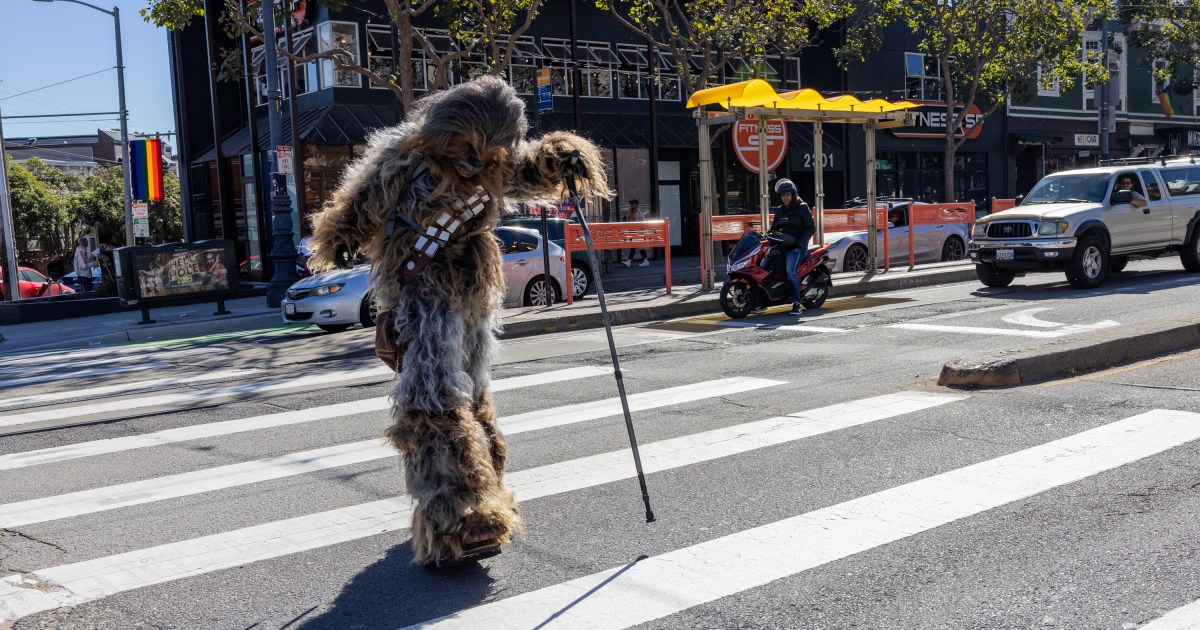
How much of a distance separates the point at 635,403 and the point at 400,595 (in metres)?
3.94

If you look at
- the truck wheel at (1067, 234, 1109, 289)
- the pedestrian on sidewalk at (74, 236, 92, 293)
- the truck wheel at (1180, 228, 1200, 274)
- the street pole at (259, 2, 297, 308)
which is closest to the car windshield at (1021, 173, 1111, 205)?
the truck wheel at (1067, 234, 1109, 289)

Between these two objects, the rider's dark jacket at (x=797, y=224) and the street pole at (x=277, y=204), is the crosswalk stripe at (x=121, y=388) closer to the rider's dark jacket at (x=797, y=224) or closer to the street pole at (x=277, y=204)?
the rider's dark jacket at (x=797, y=224)

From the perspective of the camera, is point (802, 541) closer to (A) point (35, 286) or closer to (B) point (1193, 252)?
(B) point (1193, 252)

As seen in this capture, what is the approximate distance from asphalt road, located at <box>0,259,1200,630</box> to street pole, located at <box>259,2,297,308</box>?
10993mm

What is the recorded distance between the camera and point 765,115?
16.6 m

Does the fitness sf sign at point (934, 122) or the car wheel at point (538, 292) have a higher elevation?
the fitness sf sign at point (934, 122)

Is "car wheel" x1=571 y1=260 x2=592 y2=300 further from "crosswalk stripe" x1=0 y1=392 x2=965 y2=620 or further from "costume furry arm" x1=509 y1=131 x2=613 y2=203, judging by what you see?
"costume furry arm" x1=509 y1=131 x2=613 y2=203

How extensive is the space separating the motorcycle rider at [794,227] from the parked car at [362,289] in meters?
3.84

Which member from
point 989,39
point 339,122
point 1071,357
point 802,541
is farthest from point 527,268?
point 989,39

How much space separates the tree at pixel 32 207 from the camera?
46812 millimetres

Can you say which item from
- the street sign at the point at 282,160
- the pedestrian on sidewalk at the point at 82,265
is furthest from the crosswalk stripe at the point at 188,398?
the pedestrian on sidewalk at the point at 82,265

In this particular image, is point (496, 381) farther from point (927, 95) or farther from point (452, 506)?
point (927, 95)

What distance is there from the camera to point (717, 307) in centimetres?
1504

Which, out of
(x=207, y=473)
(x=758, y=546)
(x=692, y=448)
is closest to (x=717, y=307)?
(x=692, y=448)
